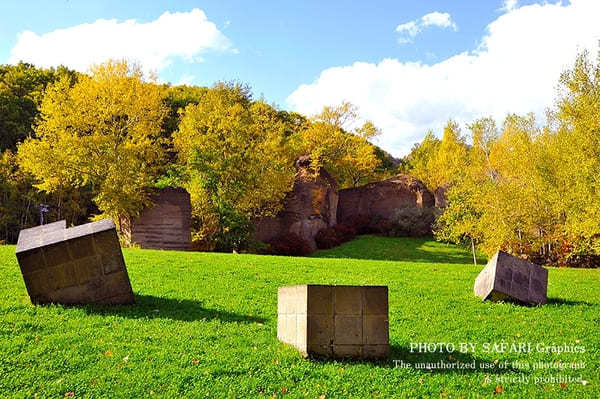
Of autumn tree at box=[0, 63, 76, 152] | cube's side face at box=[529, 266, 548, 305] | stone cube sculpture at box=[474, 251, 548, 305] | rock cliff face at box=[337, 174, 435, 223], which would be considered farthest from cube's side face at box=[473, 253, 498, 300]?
autumn tree at box=[0, 63, 76, 152]

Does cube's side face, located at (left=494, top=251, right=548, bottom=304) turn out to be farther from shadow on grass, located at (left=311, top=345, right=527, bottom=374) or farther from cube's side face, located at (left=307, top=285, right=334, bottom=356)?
cube's side face, located at (left=307, top=285, right=334, bottom=356)

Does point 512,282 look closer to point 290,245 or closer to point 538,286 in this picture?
point 538,286

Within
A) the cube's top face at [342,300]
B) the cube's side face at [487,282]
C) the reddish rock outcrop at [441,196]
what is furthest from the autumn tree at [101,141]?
the reddish rock outcrop at [441,196]

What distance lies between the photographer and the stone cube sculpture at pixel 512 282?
494 inches

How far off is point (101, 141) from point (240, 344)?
23607mm

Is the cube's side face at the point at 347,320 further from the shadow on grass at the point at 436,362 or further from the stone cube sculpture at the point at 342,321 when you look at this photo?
the shadow on grass at the point at 436,362

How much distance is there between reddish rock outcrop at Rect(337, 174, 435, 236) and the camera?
4862 centimetres

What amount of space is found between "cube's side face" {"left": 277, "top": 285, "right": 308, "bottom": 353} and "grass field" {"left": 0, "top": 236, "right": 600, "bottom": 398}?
0.70 ft

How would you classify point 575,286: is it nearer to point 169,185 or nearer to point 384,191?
point 169,185

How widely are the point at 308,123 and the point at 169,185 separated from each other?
26.0m

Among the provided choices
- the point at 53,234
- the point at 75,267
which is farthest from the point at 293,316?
the point at 53,234

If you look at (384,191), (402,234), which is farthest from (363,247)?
(384,191)

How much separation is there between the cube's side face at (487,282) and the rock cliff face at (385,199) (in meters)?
35.1

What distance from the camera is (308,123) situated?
52.0 m
